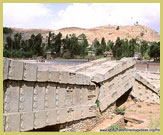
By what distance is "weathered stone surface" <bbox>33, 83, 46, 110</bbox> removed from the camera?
6.61m

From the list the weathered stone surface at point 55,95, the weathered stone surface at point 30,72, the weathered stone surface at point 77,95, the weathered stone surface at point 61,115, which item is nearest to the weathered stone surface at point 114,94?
the weathered stone surface at point 55,95

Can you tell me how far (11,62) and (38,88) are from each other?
4.58 feet

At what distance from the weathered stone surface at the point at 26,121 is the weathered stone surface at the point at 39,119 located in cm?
15

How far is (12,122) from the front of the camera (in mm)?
5883

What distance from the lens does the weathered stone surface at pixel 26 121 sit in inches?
243

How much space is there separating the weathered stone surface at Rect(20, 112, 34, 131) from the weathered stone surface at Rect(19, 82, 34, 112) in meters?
0.12

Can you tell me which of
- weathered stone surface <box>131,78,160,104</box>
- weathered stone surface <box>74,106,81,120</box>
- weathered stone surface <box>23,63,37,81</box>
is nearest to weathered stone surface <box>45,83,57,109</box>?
weathered stone surface <box>23,63,37,81</box>

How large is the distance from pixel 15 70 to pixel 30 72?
568mm

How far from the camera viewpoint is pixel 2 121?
5488mm

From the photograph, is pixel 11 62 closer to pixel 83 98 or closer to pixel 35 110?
pixel 35 110

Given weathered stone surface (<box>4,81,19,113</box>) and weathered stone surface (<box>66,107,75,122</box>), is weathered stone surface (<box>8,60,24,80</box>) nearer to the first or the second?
weathered stone surface (<box>4,81,19,113</box>)

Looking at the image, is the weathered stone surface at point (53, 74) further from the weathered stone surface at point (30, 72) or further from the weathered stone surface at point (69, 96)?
the weathered stone surface at point (69, 96)

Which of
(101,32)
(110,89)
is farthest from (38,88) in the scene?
(101,32)

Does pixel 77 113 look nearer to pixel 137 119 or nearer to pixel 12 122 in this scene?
pixel 12 122
